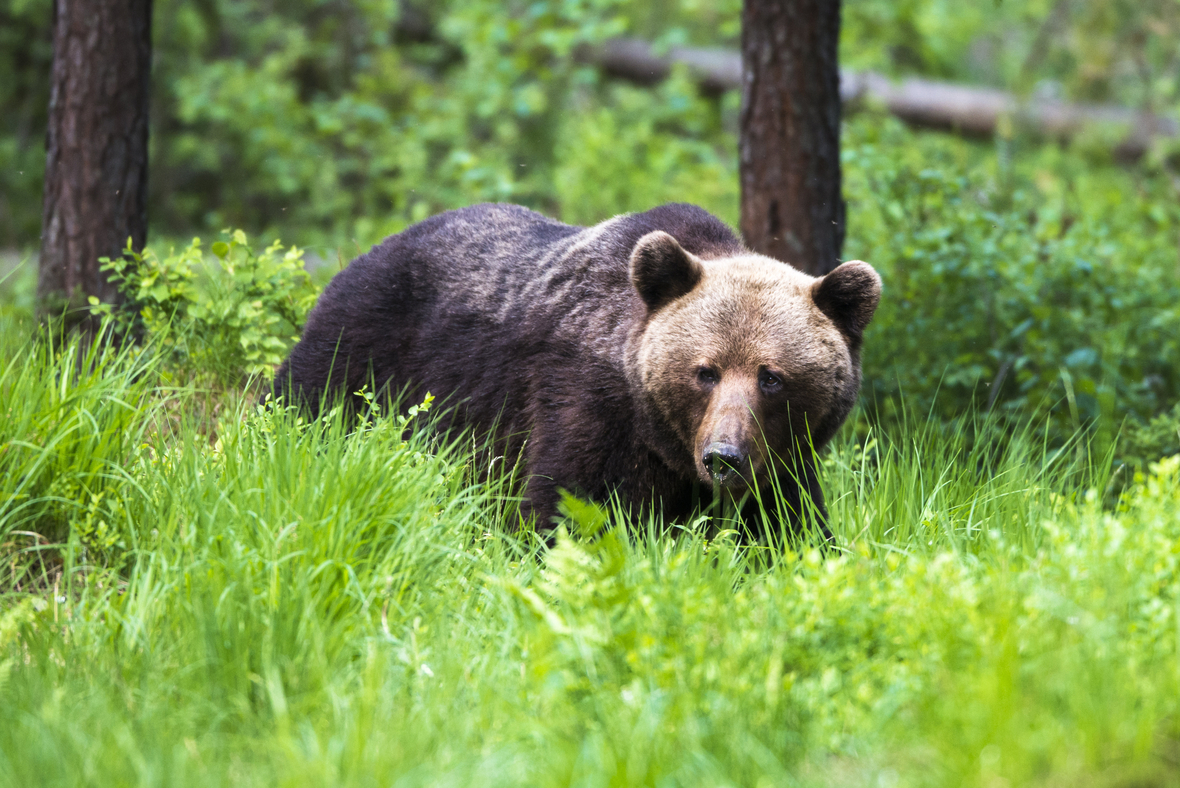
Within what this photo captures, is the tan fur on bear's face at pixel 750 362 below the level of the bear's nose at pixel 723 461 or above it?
above

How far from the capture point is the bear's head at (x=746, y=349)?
397 cm

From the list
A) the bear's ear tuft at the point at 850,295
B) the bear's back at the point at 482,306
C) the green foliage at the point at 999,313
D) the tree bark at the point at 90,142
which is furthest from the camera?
the green foliage at the point at 999,313

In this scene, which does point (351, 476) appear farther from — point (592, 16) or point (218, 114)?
point (592, 16)

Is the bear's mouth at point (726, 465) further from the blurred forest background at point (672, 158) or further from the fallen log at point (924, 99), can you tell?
the fallen log at point (924, 99)

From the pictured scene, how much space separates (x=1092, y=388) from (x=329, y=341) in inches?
145

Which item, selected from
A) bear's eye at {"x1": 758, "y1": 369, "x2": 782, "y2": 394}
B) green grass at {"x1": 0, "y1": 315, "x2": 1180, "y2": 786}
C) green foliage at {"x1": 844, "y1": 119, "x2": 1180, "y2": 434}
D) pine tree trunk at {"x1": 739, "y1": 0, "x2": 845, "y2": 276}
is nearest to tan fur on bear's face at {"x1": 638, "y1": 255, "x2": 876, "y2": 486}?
bear's eye at {"x1": 758, "y1": 369, "x2": 782, "y2": 394}

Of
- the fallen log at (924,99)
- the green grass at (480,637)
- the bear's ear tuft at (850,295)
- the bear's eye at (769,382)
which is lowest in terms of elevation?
the green grass at (480,637)

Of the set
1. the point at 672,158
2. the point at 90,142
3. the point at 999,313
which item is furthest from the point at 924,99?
the point at 90,142

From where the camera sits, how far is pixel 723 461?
11.9ft

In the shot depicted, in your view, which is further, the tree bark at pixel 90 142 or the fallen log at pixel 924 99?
the fallen log at pixel 924 99

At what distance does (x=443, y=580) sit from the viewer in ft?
10.7

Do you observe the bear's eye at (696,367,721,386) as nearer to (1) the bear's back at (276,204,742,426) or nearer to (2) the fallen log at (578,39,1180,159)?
(1) the bear's back at (276,204,742,426)

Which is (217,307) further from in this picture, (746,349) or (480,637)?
(480,637)

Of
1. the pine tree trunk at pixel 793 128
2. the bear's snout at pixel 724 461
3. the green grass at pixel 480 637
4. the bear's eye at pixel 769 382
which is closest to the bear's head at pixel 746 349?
the bear's eye at pixel 769 382
